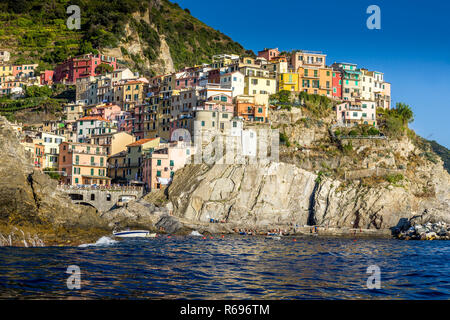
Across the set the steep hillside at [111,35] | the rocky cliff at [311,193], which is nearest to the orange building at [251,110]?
the rocky cliff at [311,193]

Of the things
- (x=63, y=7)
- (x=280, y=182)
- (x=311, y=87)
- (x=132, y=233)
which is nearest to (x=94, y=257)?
(x=132, y=233)

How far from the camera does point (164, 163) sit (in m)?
85.2

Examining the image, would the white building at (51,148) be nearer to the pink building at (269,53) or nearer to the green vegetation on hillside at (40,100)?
the green vegetation on hillside at (40,100)

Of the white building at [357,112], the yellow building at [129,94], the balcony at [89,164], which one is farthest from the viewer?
the yellow building at [129,94]

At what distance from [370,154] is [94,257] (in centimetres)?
6151

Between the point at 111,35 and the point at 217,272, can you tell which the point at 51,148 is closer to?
the point at 111,35

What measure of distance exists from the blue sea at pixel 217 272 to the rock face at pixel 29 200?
609 centimetres

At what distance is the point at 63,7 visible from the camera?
536 feet

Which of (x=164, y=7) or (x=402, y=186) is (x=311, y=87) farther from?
(x=164, y=7)

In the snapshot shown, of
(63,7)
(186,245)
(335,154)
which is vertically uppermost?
(63,7)

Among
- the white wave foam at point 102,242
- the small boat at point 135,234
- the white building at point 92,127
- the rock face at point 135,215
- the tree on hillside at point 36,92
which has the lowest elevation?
the small boat at point 135,234

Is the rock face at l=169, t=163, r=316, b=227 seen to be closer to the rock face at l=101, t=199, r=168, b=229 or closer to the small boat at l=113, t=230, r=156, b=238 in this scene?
the rock face at l=101, t=199, r=168, b=229

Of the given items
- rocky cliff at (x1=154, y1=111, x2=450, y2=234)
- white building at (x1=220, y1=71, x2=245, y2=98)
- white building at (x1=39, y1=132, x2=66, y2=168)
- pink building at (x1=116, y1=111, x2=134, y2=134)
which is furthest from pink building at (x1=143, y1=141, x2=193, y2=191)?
pink building at (x1=116, y1=111, x2=134, y2=134)

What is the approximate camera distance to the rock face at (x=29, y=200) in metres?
49.9
